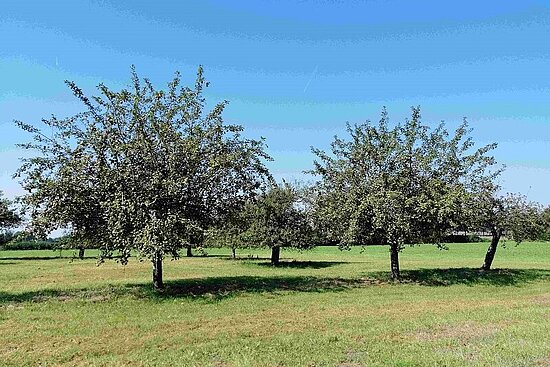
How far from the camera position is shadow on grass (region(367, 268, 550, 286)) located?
74.5 feet

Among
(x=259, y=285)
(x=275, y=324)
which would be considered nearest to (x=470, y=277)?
(x=259, y=285)

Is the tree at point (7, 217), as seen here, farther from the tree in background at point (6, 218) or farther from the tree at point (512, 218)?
the tree at point (512, 218)

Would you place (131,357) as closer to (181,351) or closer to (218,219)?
(181,351)

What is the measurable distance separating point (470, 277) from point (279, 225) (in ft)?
47.5

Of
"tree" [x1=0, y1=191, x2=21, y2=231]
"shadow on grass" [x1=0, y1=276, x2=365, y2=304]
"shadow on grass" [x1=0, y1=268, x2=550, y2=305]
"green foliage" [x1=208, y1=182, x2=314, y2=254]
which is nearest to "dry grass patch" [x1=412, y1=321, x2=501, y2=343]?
"shadow on grass" [x1=0, y1=268, x2=550, y2=305]

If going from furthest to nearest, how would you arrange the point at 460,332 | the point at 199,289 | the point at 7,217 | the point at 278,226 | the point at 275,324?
the point at 7,217 → the point at 278,226 → the point at 199,289 → the point at 275,324 → the point at 460,332

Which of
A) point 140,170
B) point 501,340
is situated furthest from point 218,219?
point 501,340

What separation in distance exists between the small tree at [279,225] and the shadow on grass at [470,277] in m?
9.02

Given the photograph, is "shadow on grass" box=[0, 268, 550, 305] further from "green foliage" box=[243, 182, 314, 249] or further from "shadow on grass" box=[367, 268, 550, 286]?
"green foliage" box=[243, 182, 314, 249]

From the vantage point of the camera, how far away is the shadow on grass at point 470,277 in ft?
74.5

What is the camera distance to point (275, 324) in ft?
40.3

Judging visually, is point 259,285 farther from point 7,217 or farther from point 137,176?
point 7,217

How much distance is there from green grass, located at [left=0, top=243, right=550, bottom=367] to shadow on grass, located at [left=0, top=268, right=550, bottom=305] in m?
0.08

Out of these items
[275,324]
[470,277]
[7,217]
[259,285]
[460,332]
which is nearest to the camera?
[460,332]
